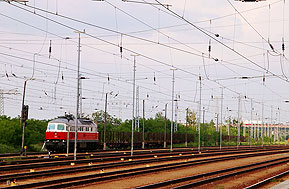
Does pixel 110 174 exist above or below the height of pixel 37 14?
below

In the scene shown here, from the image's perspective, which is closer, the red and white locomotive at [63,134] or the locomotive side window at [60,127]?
the red and white locomotive at [63,134]

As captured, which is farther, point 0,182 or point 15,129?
point 15,129

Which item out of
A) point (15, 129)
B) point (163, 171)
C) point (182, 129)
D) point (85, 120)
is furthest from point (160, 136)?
point (163, 171)

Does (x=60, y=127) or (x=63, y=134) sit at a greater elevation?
(x=60, y=127)

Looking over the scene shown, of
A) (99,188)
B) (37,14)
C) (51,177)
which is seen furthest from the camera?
(37,14)

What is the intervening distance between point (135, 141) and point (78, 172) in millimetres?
46243

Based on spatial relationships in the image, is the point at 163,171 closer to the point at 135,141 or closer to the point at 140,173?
Result: the point at 140,173

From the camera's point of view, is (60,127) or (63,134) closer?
(63,134)

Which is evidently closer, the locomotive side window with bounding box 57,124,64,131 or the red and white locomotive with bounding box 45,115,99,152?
the red and white locomotive with bounding box 45,115,99,152

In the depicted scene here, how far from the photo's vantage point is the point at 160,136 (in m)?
81.3

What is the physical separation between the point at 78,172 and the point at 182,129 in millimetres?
78555

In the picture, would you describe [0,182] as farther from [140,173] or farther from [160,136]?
[160,136]

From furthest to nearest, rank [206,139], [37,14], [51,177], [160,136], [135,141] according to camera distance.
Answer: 1. [206,139]
2. [160,136]
3. [135,141]
4. [37,14]
5. [51,177]

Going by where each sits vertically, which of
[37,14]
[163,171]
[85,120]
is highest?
[37,14]
